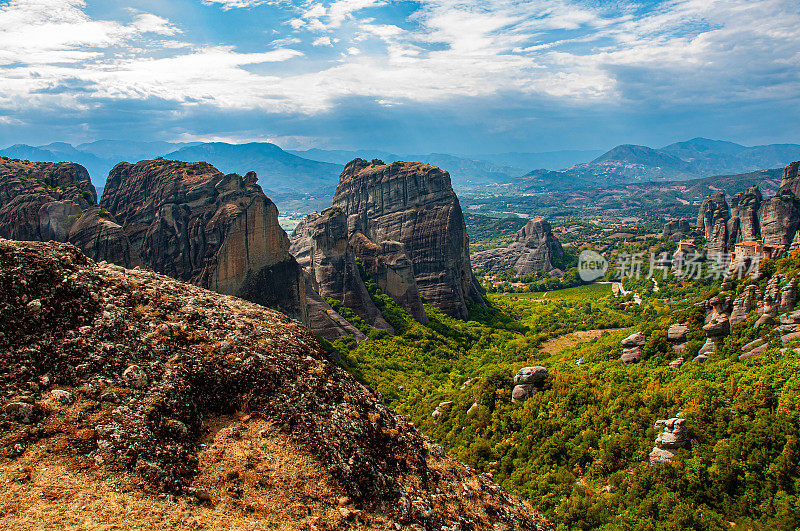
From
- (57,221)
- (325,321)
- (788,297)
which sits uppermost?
(57,221)

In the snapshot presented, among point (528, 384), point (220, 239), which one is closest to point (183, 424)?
point (528, 384)

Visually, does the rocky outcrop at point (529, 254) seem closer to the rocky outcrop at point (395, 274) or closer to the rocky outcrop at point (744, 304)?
the rocky outcrop at point (395, 274)

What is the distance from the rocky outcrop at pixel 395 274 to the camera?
2261 inches

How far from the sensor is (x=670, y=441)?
18828 mm

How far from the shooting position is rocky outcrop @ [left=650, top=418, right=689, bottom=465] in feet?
61.5

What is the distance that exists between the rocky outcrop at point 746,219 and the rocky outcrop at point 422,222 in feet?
138

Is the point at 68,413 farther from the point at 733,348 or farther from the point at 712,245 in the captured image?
the point at 712,245

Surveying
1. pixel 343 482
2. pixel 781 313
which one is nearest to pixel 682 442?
pixel 781 313

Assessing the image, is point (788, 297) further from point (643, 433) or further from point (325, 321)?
point (325, 321)

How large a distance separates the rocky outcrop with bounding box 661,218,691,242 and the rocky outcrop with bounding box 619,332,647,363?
89272 millimetres

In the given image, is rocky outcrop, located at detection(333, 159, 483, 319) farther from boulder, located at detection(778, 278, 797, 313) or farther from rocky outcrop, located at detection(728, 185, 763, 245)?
rocky outcrop, located at detection(728, 185, 763, 245)

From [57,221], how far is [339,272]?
2550 cm

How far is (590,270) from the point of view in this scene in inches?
4112

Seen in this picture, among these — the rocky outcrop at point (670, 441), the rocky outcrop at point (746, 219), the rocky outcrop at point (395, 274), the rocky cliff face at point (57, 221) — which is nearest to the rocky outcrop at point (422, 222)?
the rocky outcrop at point (395, 274)
